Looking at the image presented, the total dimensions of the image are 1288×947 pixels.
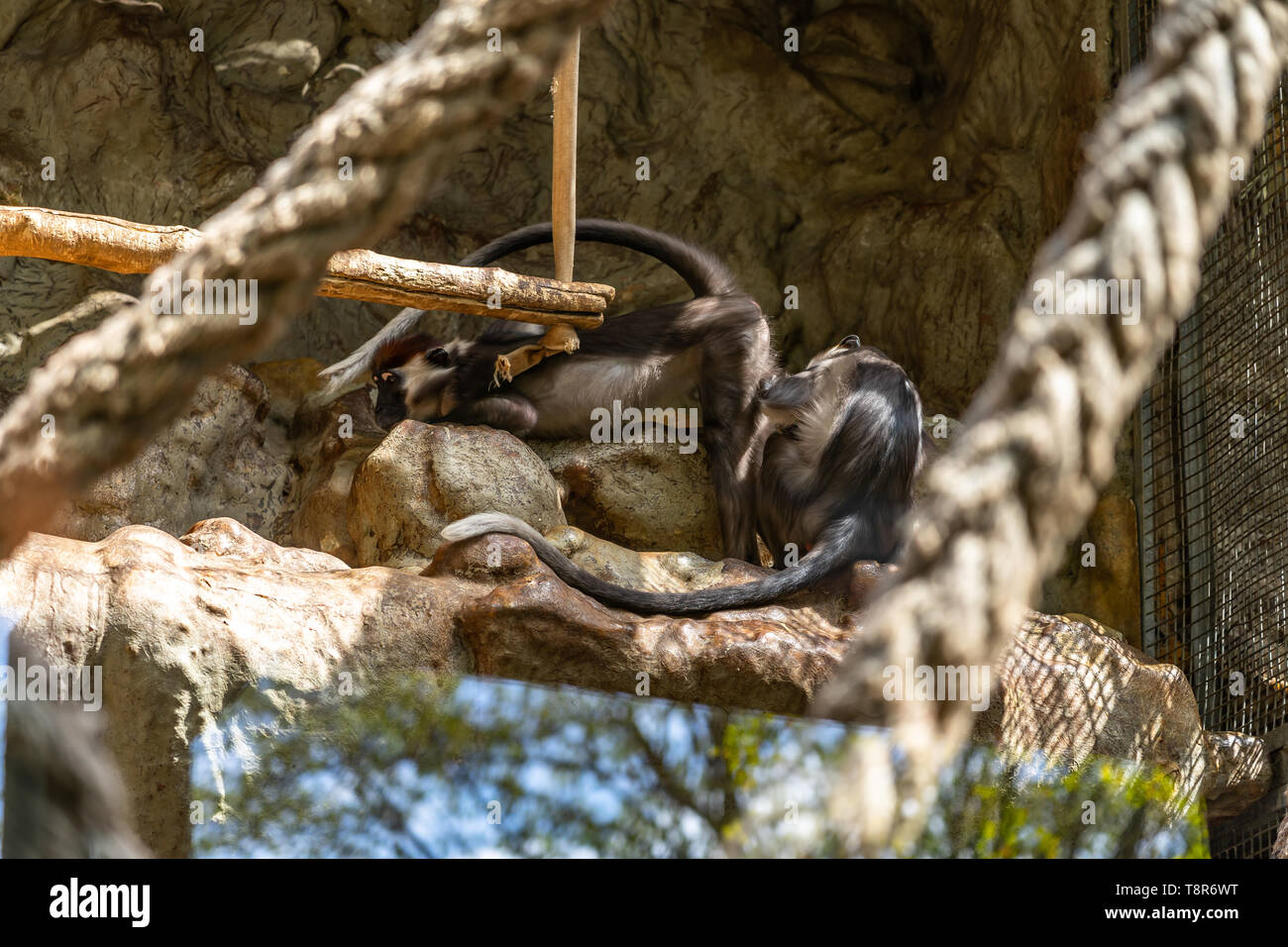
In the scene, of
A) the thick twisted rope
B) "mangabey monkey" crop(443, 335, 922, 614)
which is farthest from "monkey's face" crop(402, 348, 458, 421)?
the thick twisted rope

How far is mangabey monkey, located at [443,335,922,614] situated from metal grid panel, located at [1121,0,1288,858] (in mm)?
1140

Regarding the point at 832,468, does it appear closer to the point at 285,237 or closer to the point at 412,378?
the point at 412,378

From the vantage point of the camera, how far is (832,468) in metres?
5.16

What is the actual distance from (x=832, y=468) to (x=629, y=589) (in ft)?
3.69

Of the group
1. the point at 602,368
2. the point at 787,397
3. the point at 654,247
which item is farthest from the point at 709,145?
the point at 787,397

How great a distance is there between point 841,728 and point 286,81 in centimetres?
411

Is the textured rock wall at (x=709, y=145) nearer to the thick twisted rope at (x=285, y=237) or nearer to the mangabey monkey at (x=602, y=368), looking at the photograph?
the mangabey monkey at (x=602, y=368)

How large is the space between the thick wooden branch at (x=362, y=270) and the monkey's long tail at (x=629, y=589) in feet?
2.75

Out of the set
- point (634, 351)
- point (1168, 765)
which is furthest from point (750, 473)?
point (1168, 765)

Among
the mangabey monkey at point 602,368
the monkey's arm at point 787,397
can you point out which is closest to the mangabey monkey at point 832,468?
the monkey's arm at point 787,397

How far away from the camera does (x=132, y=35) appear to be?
6207mm

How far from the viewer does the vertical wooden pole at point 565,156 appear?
4.83 m

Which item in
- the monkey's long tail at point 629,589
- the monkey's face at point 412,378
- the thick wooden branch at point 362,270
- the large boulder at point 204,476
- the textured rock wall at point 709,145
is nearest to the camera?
the thick wooden branch at point 362,270
